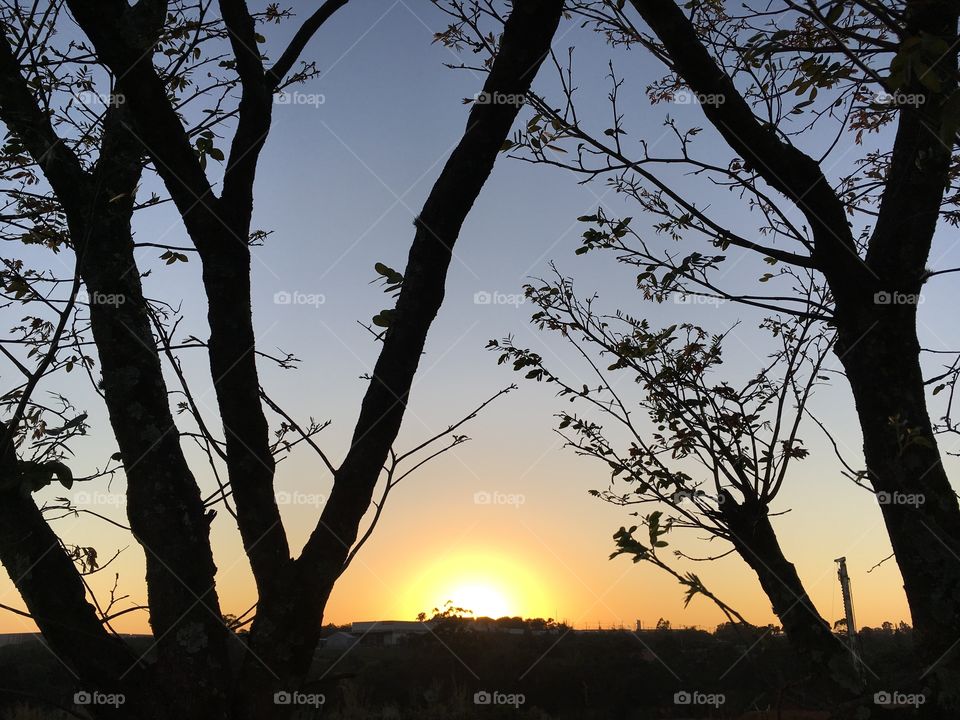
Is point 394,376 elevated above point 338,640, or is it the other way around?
point 394,376

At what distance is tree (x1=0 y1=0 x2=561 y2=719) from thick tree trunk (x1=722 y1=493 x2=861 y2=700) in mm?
1248

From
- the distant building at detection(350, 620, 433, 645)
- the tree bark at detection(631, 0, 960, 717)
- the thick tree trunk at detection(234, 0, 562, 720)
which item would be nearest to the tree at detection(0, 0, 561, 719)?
the thick tree trunk at detection(234, 0, 562, 720)

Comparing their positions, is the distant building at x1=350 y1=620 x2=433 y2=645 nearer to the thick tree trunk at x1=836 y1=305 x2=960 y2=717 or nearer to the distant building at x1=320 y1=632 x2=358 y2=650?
the distant building at x1=320 y1=632 x2=358 y2=650

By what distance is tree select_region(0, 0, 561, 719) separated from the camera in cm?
195

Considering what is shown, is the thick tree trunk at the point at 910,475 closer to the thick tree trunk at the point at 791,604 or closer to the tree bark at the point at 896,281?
the tree bark at the point at 896,281

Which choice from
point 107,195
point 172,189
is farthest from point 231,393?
point 107,195

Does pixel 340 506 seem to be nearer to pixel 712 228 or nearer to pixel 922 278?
pixel 712 228

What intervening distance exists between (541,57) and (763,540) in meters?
1.84

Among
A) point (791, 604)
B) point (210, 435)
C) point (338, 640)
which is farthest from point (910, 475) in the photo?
point (338, 640)

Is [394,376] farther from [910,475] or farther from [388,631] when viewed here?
[388,631]

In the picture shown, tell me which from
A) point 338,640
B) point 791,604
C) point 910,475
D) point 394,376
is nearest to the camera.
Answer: point 394,376

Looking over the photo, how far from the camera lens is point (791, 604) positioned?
8.45 feet

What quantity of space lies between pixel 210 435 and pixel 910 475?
6.71 ft

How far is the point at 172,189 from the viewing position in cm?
217
